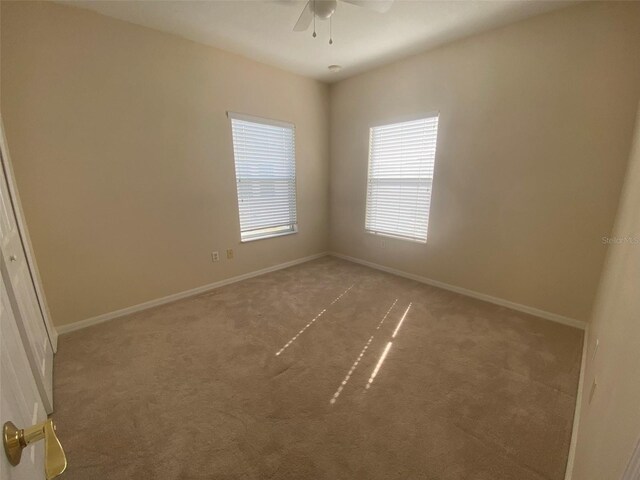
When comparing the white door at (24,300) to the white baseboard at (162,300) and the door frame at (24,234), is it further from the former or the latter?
the white baseboard at (162,300)

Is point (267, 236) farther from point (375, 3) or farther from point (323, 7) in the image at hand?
point (375, 3)

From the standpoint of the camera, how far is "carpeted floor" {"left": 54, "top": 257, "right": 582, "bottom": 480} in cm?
127

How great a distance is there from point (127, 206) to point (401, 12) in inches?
113

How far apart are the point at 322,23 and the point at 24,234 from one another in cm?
281

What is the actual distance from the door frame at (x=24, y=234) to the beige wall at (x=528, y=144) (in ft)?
11.0

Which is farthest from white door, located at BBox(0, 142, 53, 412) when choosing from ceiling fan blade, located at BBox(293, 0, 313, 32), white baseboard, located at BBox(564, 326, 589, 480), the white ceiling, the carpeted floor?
white baseboard, located at BBox(564, 326, 589, 480)

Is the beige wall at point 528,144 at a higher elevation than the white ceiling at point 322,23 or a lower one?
lower

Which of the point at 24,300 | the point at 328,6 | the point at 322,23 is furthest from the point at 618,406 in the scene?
the point at 322,23

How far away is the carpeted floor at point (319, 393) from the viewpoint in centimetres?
127

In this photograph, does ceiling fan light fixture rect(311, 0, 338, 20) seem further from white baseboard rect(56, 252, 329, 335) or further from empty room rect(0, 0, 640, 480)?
white baseboard rect(56, 252, 329, 335)

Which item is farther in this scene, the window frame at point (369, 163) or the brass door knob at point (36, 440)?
the window frame at point (369, 163)

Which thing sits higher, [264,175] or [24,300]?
[264,175]

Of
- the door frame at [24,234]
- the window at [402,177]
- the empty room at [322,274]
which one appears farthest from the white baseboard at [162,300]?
the window at [402,177]

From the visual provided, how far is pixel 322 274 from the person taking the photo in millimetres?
3586
